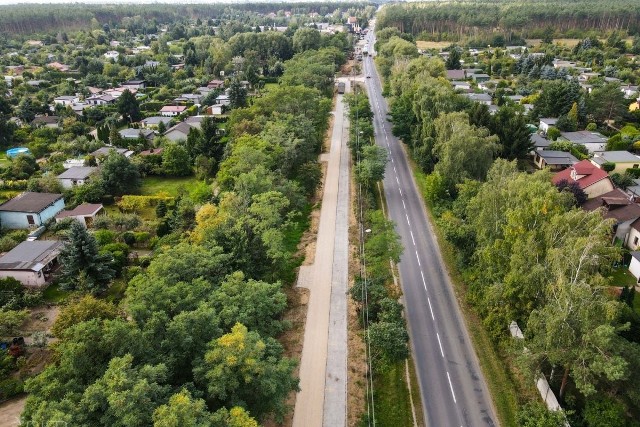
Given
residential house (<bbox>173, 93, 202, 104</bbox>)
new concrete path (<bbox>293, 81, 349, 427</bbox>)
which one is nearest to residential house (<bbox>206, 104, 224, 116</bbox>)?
residential house (<bbox>173, 93, 202, 104</bbox>)

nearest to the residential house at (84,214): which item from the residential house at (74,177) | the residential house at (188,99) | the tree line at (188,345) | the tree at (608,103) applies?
the residential house at (74,177)

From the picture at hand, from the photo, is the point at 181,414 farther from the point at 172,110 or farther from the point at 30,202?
the point at 172,110

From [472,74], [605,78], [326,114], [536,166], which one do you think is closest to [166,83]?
[326,114]

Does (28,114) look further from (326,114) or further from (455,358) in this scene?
(455,358)

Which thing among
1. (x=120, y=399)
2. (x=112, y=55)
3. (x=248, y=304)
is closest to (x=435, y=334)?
(x=248, y=304)

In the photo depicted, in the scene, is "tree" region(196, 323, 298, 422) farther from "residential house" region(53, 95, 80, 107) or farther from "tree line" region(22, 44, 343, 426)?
"residential house" region(53, 95, 80, 107)

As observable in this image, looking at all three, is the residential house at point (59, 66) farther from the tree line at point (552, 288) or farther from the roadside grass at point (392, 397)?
the roadside grass at point (392, 397)
